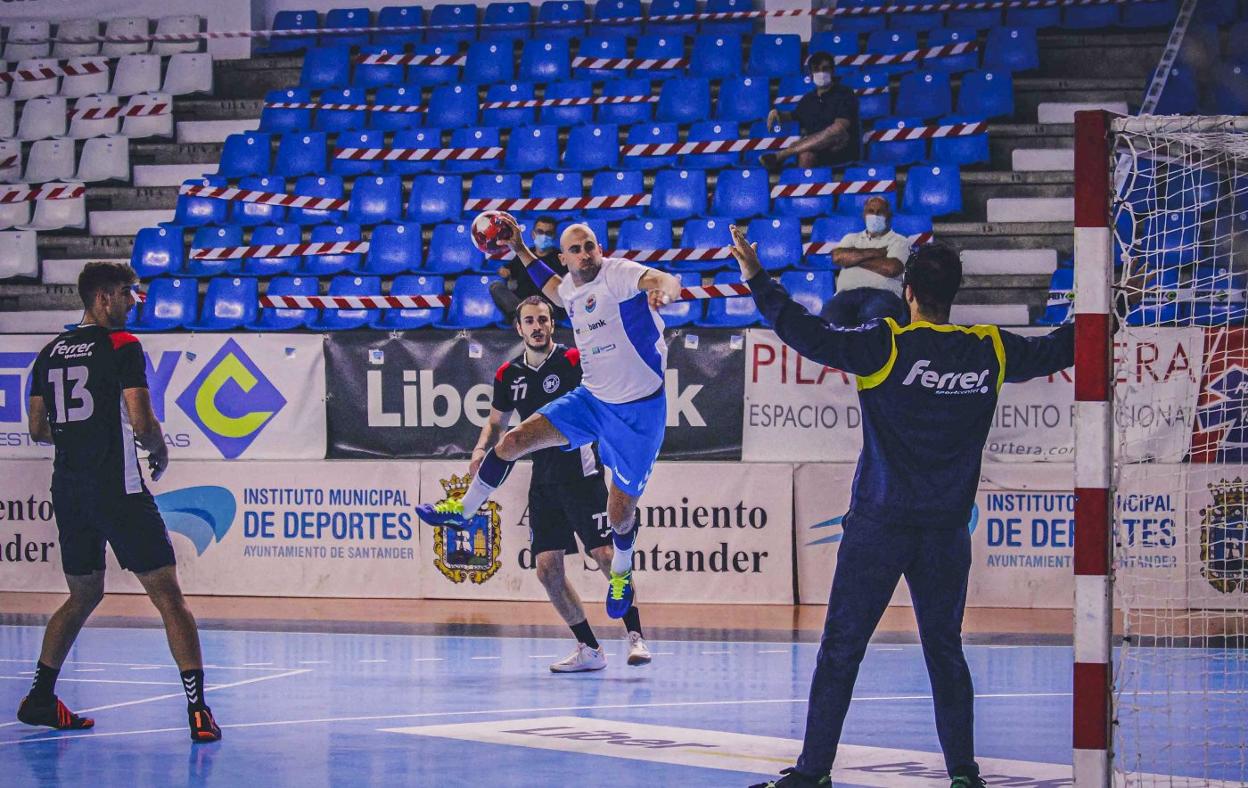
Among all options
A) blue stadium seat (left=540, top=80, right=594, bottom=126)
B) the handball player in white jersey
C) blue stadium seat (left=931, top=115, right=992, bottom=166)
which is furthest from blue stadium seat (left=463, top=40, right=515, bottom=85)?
the handball player in white jersey

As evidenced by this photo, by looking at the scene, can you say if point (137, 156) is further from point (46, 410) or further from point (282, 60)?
point (46, 410)

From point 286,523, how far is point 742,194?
226 inches

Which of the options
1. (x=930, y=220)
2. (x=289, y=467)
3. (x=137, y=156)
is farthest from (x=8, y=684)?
(x=137, y=156)

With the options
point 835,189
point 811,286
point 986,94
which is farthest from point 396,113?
point 986,94

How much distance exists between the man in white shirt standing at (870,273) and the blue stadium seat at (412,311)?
3.98 meters

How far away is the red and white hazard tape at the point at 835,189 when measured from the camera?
1606cm

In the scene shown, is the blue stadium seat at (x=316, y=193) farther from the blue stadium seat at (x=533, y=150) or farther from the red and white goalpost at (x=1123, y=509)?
the red and white goalpost at (x=1123, y=509)

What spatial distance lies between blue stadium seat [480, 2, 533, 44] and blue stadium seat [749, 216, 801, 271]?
544cm

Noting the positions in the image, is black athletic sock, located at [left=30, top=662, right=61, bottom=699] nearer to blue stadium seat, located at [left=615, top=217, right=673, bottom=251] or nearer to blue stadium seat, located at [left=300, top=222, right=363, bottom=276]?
blue stadium seat, located at [left=615, top=217, right=673, bottom=251]

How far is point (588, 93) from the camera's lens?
59.6 ft

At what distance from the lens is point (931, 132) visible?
16.8 metres

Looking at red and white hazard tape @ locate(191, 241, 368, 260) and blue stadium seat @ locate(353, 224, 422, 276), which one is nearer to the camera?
blue stadium seat @ locate(353, 224, 422, 276)

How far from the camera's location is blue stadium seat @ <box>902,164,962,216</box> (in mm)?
15995

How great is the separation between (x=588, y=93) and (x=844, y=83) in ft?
9.58
